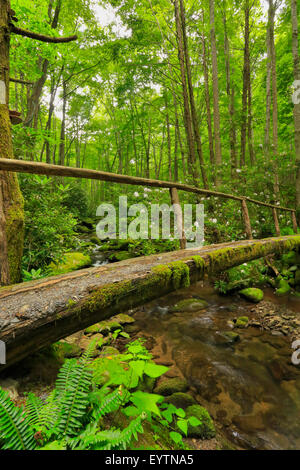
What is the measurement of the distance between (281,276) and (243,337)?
3311 millimetres

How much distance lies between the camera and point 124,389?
1.65 meters

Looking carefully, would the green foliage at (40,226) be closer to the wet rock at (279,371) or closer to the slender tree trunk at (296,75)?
the wet rock at (279,371)

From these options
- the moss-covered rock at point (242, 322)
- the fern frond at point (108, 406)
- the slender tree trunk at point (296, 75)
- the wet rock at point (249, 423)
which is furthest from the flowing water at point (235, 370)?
the slender tree trunk at point (296, 75)

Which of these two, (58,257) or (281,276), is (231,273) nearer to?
(281,276)

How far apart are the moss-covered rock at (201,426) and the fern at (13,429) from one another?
1939 millimetres

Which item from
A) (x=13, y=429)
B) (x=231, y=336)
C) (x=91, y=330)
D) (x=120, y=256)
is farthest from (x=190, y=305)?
(x=13, y=429)

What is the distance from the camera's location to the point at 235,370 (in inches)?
134

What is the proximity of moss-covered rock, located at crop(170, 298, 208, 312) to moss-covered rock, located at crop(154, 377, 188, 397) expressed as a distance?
7.98 ft

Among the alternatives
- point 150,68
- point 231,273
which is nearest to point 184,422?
point 231,273

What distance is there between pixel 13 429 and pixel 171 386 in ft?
7.84

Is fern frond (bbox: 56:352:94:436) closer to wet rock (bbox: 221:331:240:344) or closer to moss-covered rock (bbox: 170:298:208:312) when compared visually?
wet rock (bbox: 221:331:240:344)

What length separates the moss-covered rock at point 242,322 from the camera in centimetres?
467

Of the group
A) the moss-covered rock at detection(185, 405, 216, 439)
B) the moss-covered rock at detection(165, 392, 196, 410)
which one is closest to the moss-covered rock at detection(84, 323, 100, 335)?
the moss-covered rock at detection(165, 392, 196, 410)

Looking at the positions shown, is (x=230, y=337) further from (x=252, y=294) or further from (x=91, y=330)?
(x=91, y=330)
